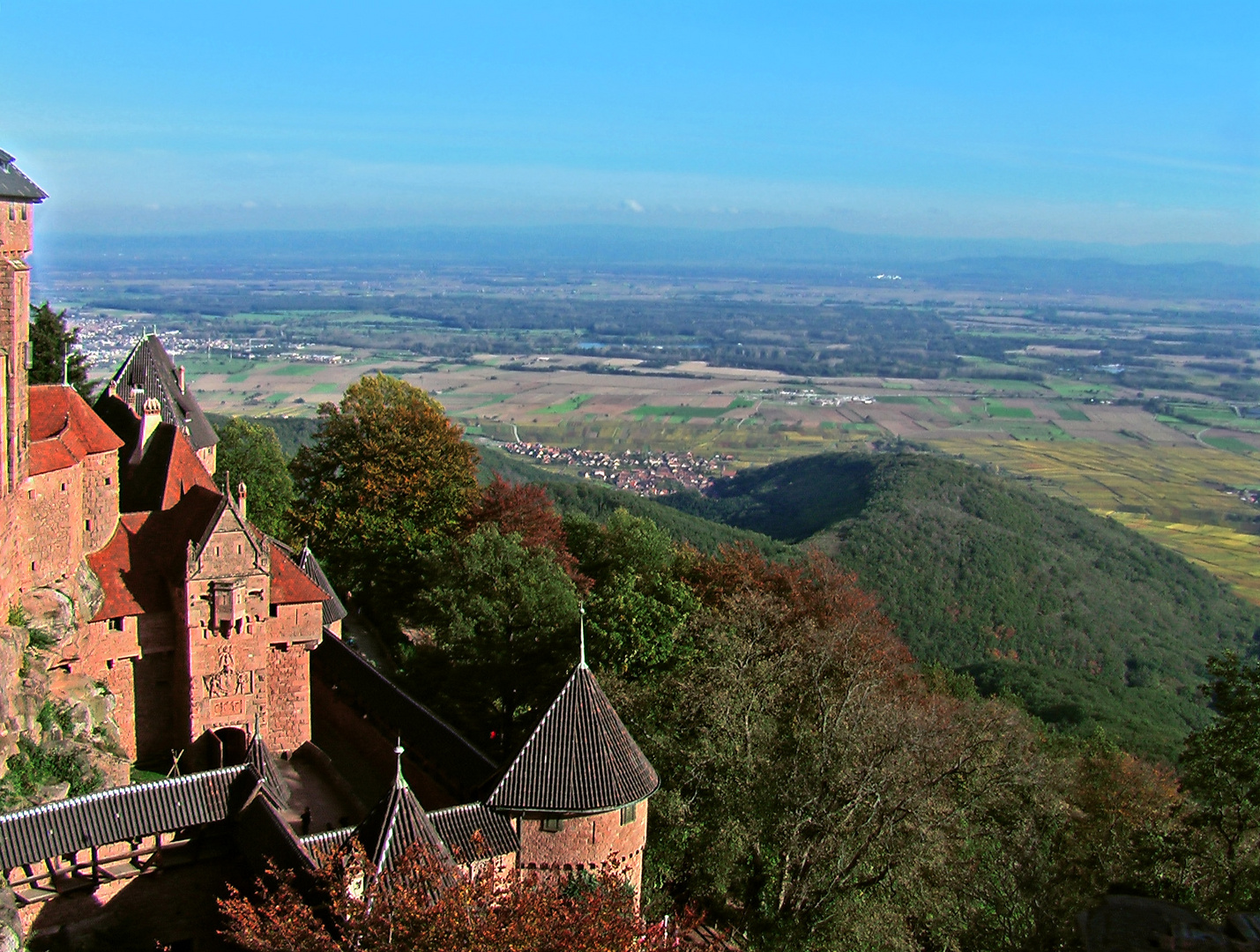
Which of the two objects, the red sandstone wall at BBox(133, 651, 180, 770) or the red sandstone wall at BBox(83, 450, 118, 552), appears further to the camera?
the red sandstone wall at BBox(133, 651, 180, 770)

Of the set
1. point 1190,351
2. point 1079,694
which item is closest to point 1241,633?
point 1079,694

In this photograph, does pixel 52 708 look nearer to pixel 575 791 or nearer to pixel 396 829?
pixel 396 829

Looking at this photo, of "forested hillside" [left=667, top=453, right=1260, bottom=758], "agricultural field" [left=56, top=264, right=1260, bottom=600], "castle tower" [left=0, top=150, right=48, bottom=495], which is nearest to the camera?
"castle tower" [left=0, top=150, right=48, bottom=495]

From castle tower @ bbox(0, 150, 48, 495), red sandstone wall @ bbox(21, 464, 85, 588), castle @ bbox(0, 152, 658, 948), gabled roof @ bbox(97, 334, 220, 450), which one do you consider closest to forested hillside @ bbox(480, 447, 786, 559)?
gabled roof @ bbox(97, 334, 220, 450)

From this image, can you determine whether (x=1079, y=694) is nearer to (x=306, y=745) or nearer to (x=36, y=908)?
(x=306, y=745)

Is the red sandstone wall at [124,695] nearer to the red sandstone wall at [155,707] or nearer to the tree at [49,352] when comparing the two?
the red sandstone wall at [155,707]

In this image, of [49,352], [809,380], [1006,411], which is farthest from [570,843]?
[809,380]

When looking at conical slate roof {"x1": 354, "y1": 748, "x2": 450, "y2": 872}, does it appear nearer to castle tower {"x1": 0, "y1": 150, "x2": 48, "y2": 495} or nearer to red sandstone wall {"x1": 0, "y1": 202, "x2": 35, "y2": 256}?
castle tower {"x1": 0, "y1": 150, "x2": 48, "y2": 495}

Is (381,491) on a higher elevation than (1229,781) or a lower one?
higher
